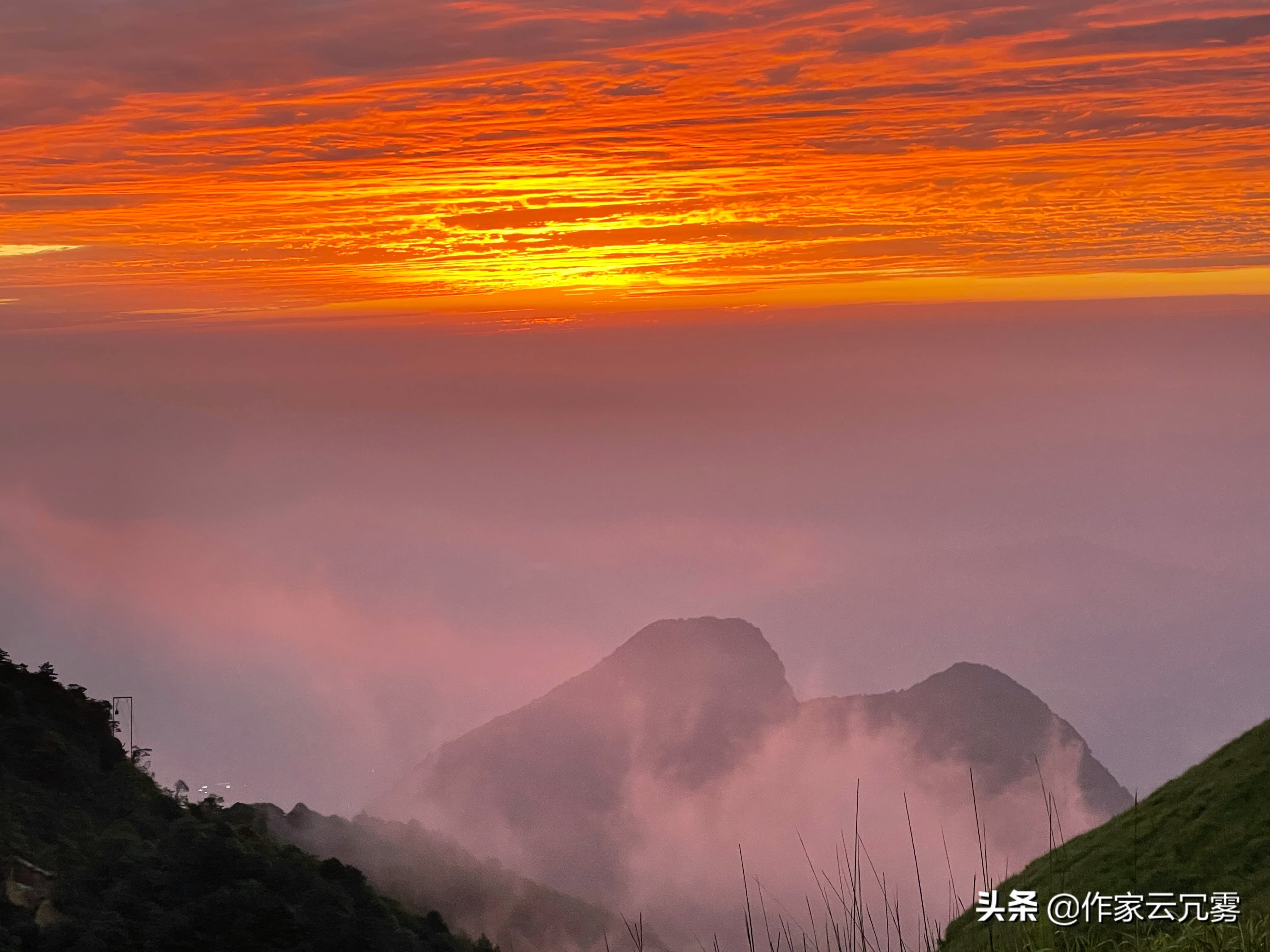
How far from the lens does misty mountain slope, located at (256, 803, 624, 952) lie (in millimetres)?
142125

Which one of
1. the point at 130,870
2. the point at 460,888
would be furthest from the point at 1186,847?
the point at 460,888

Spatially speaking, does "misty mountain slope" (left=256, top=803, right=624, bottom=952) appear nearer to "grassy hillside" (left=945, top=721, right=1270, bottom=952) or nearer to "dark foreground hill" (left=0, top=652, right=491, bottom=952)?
"dark foreground hill" (left=0, top=652, right=491, bottom=952)

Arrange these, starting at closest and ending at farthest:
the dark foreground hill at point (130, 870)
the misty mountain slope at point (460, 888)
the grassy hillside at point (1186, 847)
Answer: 1. the grassy hillside at point (1186, 847)
2. the dark foreground hill at point (130, 870)
3. the misty mountain slope at point (460, 888)

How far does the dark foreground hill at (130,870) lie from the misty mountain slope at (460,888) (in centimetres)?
5817

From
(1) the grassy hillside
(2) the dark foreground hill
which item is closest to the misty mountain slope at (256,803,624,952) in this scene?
(2) the dark foreground hill

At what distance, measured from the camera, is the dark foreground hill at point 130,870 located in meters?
60.7

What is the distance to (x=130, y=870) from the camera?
64000 mm

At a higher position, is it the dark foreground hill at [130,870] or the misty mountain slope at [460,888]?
the misty mountain slope at [460,888]

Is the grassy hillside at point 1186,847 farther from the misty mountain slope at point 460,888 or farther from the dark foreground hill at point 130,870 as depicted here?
the misty mountain slope at point 460,888

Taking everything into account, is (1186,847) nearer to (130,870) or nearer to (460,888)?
(130,870)

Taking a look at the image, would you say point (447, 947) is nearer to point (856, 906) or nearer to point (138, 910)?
point (138, 910)

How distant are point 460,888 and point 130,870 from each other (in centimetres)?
9200

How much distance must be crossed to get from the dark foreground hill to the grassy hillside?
117ft

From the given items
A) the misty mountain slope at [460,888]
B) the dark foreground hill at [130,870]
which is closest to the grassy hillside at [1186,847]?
the dark foreground hill at [130,870]
